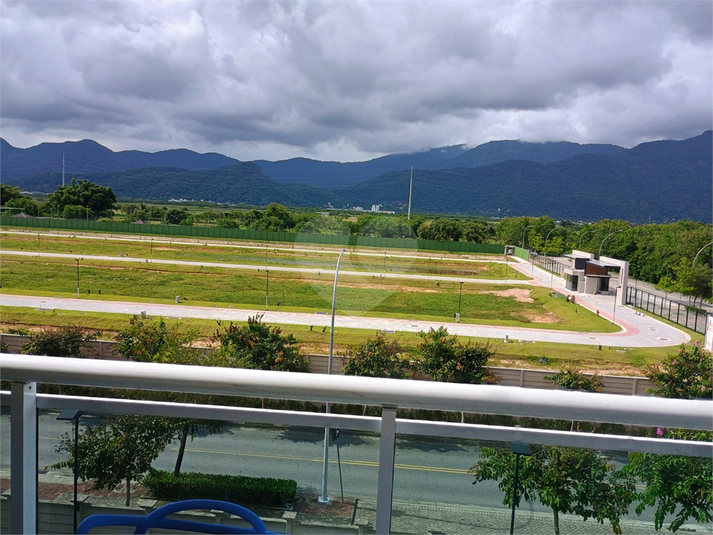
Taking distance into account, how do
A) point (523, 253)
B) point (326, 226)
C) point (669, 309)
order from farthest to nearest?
point (523, 253)
point (326, 226)
point (669, 309)

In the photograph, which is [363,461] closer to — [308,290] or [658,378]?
[658,378]

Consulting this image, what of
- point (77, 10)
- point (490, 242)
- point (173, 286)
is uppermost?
point (77, 10)

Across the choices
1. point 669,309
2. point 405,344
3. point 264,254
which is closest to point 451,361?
point 405,344

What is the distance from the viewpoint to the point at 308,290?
123 feet

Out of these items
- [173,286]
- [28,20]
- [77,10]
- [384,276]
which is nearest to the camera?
[173,286]

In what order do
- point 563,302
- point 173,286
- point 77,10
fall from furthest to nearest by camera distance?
1. point 77,10
2. point 173,286
3. point 563,302

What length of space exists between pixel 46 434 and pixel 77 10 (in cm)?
7643

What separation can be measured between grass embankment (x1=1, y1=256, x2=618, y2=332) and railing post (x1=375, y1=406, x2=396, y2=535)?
31081 mm

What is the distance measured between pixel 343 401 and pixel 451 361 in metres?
15.8

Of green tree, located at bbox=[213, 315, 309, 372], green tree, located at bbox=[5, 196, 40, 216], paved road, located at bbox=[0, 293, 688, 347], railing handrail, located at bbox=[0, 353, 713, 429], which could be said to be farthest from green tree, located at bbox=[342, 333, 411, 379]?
green tree, located at bbox=[5, 196, 40, 216]

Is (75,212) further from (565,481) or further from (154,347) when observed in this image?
(565,481)

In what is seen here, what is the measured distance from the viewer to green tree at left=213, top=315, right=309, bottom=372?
15914mm

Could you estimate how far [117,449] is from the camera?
87cm

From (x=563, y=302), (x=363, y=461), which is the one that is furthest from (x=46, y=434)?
(x=563, y=302)
